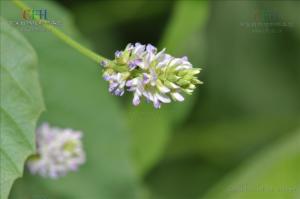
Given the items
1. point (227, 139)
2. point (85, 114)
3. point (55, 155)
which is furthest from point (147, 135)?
point (55, 155)

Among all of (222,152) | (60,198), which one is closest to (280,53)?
(222,152)

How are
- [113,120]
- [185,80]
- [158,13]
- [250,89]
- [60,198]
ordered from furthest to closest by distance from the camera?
[250,89], [158,13], [113,120], [60,198], [185,80]

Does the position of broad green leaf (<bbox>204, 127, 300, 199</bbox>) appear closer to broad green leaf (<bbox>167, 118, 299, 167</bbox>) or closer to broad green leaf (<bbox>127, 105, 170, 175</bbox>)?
broad green leaf (<bbox>127, 105, 170, 175</bbox>)

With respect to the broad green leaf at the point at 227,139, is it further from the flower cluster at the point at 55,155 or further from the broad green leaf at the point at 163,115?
the flower cluster at the point at 55,155

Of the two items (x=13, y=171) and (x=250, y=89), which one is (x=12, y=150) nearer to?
(x=13, y=171)

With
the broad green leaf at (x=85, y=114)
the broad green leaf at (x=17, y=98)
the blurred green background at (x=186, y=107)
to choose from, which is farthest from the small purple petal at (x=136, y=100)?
the broad green leaf at (x=85, y=114)

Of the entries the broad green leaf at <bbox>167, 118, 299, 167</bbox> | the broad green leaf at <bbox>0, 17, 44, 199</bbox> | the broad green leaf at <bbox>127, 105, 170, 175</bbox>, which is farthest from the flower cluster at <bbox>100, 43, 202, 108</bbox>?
the broad green leaf at <bbox>167, 118, 299, 167</bbox>
